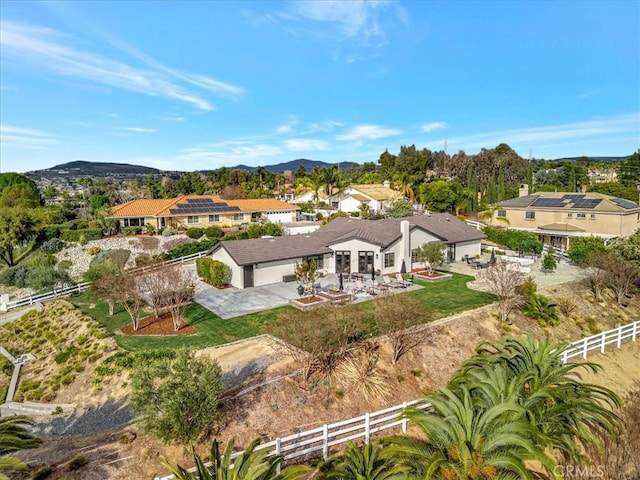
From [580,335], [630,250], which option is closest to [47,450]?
[580,335]

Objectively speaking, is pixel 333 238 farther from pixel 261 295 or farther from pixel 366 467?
pixel 366 467

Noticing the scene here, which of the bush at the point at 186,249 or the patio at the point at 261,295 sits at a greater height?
the bush at the point at 186,249

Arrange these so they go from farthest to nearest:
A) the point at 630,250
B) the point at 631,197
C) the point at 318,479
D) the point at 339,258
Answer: the point at 631,197 → the point at 339,258 → the point at 630,250 → the point at 318,479

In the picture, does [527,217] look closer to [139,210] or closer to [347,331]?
[347,331]

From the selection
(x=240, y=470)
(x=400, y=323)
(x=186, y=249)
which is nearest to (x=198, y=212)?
(x=186, y=249)

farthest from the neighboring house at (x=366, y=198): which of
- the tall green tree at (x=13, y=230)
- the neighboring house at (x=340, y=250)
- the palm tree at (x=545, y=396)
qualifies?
the palm tree at (x=545, y=396)

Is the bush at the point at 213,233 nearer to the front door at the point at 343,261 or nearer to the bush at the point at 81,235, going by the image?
the bush at the point at 81,235
